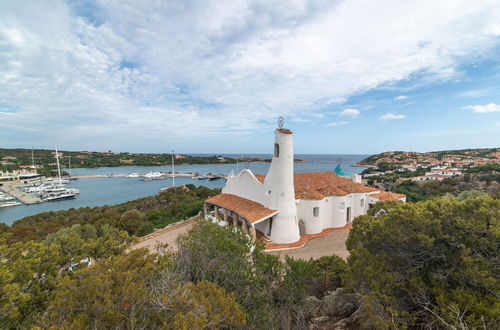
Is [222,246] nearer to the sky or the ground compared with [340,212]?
nearer to the sky

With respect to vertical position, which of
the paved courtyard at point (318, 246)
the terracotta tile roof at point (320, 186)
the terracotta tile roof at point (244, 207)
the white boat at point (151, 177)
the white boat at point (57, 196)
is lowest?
the white boat at point (57, 196)

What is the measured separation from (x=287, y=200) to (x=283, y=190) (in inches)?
34.6

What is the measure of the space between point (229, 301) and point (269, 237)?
43.5ft

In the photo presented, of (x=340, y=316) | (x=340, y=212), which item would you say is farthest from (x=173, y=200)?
(x=340, y=316)

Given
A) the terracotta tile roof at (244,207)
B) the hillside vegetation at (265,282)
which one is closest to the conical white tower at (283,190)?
the terracotta tile roof at (244,207)

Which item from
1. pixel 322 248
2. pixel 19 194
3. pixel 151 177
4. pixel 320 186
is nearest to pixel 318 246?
pixel 322 248

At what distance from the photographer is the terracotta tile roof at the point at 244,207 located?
17359mm

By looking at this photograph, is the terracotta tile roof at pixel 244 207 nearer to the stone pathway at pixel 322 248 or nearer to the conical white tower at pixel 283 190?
the conical white tower at pixel 283 190

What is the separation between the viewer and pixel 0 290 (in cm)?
543

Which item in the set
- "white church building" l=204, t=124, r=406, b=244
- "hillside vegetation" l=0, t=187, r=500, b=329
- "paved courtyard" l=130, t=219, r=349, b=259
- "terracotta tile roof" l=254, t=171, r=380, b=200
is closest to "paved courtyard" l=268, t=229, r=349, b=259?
"paved courtyard" l=130, t=219, r=349, b=259

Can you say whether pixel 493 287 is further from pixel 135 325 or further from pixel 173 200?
pixel 173 200

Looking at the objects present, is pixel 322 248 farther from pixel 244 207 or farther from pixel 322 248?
pixel 244 207

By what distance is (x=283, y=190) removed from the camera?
58.9ft

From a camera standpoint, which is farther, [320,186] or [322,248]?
[320,186]
